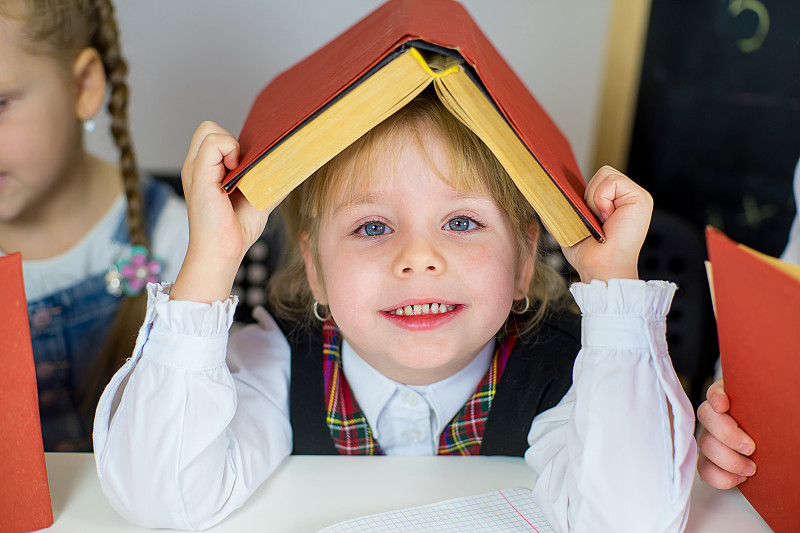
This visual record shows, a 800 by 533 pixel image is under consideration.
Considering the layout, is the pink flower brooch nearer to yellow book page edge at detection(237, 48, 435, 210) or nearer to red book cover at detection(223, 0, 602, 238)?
red book cover at detection(223, 0, 602, 238)

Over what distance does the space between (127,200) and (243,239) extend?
618mm

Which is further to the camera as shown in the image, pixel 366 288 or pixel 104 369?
pixel 104 369

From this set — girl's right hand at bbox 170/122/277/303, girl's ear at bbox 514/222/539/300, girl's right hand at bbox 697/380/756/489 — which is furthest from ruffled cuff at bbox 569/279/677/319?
girl's right hand at bbox 170/122/277/303

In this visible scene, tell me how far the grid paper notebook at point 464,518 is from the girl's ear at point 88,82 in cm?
89

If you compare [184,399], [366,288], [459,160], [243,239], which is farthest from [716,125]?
[184,399]

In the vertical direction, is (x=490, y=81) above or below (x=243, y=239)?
above

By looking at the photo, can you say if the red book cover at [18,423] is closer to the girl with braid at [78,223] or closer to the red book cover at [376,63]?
the red book cover at [376,63]

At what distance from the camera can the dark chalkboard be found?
1588 mm

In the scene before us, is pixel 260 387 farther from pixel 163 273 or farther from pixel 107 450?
pixel 163 273

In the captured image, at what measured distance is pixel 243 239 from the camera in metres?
0.91

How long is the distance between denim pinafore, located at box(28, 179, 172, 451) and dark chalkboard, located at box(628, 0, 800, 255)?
1202 mm

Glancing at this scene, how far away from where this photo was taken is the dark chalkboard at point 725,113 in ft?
5.21

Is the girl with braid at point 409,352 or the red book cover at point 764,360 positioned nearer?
the red book cover at point 764,360

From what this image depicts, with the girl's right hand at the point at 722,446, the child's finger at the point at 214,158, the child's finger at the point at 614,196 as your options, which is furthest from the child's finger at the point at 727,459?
the child's finger at the point at 214,158
